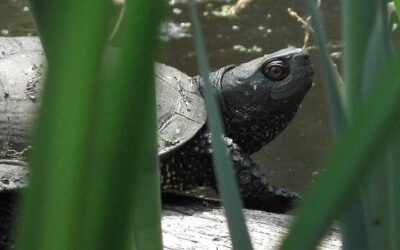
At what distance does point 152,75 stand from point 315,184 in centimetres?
7

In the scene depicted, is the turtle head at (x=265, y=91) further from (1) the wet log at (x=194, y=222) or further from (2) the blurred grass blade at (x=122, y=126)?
(2) the blurred grass blade at (x=122, y=126)

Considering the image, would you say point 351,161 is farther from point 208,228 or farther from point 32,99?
point 32,99

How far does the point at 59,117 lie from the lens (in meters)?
0.27

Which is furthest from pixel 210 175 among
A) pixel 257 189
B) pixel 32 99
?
pixel 32 99

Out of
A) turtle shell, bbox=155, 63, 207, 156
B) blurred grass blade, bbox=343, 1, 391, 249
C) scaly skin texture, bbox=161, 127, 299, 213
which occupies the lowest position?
blurred grass blade, bbox=343, 1, 391, 249

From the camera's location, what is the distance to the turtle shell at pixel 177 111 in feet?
7.50

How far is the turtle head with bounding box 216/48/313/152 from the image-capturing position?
2588 millimetres

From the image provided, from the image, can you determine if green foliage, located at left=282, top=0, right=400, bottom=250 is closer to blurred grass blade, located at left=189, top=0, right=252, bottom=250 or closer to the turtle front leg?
blurred grass blade, located at left=189, top=0, right=252, bottom=250

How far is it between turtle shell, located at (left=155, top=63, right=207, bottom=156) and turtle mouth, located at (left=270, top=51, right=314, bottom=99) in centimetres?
25

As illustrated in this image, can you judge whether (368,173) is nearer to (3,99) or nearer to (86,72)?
(86,72)

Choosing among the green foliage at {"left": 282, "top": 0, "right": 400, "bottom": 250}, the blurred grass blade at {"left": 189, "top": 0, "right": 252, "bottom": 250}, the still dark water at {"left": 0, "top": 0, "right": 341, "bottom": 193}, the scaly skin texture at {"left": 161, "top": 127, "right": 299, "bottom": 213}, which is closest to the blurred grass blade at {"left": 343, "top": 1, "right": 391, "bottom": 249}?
the green foliage at {"left": 282, "top": 0, "right": 400, "bottom": 250}

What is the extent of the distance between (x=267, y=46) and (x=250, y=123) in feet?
4.02

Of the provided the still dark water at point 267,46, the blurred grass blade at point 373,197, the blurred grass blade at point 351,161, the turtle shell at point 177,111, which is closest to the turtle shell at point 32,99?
the turtle shell at point 177,111

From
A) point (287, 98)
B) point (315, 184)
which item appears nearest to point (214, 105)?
point (315, 184)
